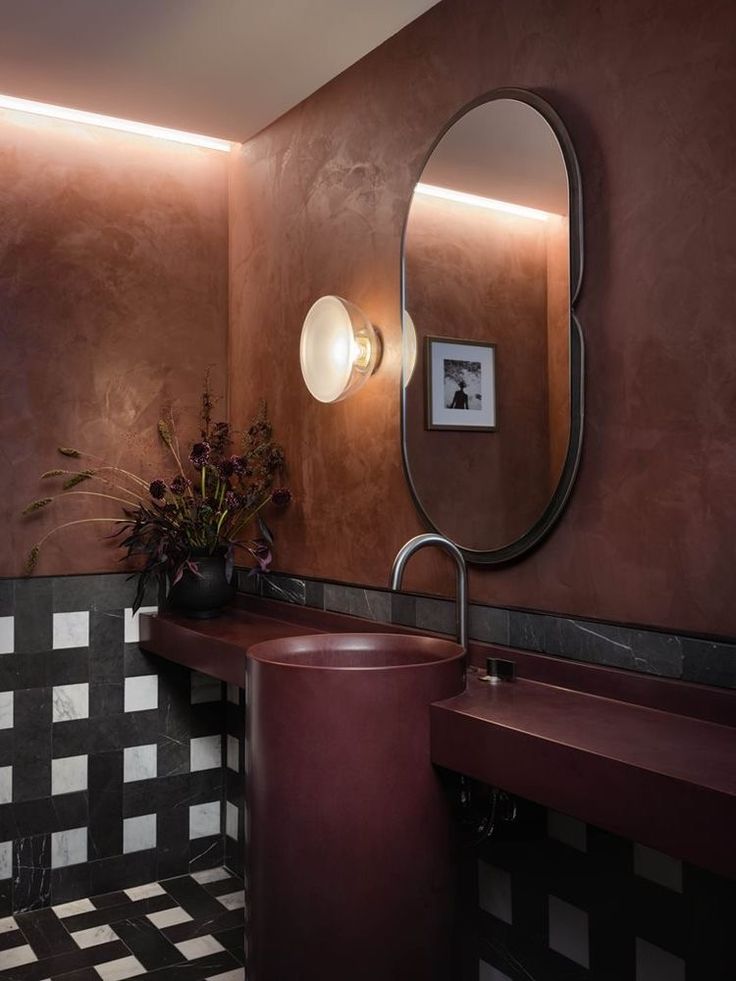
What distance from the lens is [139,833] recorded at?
3012 millimetres

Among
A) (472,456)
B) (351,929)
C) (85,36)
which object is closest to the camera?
(351,929)

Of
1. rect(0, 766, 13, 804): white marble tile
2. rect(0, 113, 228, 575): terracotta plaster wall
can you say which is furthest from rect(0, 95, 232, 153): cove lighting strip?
rect(0, 766, 13, 804): white marble tile

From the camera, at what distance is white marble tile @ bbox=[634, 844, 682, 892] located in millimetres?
1614

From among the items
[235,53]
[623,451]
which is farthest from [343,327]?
[623,451]

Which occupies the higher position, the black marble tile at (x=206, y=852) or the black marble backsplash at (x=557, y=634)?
the black marble backsplash at (x=557, y=634)

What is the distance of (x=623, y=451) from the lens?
174 cm

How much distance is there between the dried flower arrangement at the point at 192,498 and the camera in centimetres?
281

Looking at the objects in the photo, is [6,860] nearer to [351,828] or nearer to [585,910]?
[351,828]

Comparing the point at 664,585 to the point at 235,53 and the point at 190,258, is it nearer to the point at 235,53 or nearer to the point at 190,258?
the point at 235,53

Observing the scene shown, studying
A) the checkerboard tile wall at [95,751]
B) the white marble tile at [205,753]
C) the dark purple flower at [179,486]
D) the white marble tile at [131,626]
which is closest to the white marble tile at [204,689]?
the checkerboard tile wall at [95,751]

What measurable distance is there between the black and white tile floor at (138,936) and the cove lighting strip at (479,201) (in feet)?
6.93

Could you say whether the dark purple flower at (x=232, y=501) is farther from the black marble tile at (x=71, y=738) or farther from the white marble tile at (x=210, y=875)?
the white marble tile at (x=210, y=875)

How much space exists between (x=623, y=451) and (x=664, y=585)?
0.91ft

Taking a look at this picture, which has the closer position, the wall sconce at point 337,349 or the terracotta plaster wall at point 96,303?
the wall sconce at point 337,349
